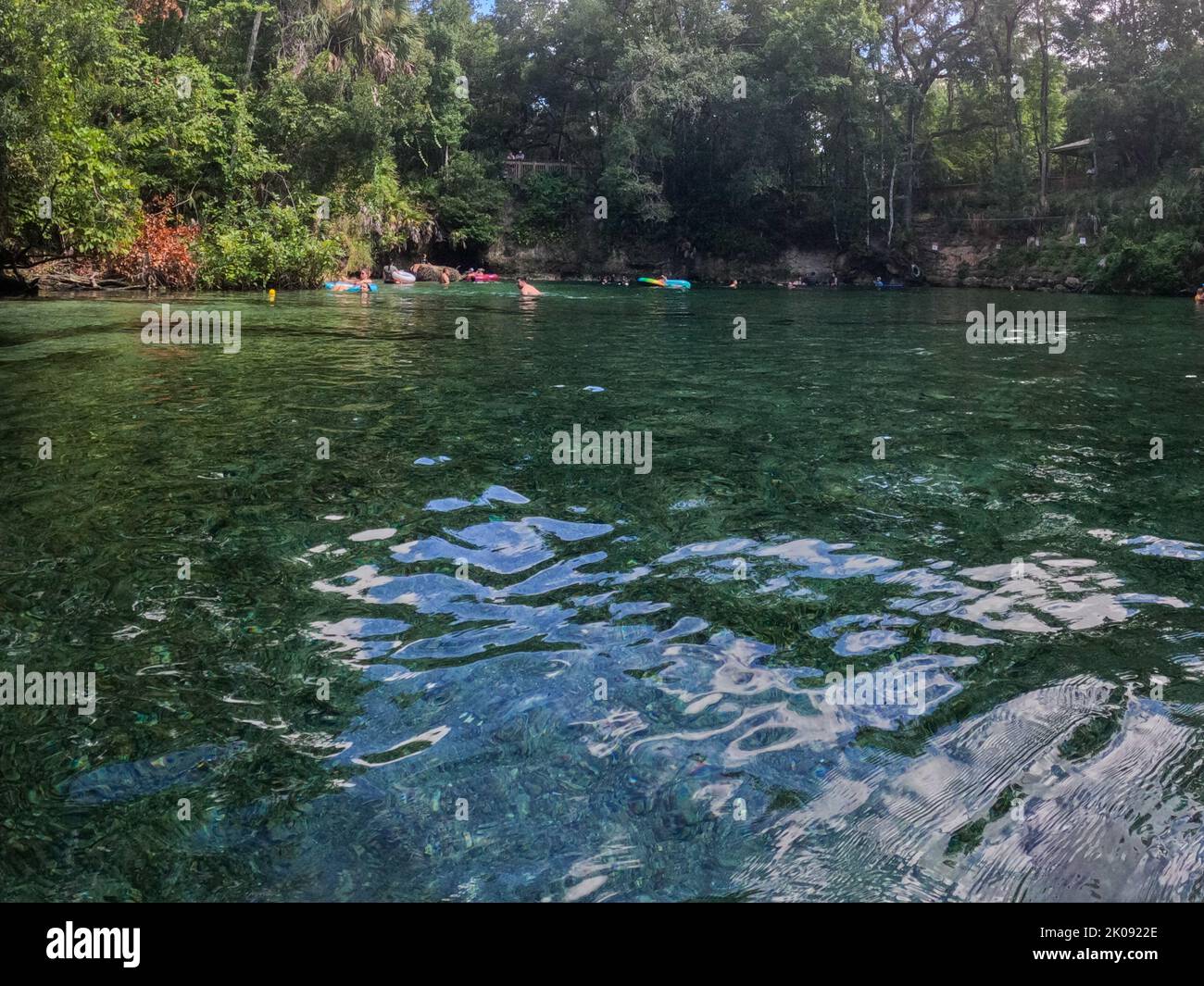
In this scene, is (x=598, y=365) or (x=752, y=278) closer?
(x=598, y=365)

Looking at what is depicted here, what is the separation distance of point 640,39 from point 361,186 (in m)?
18.8

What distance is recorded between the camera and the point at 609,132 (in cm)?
4566

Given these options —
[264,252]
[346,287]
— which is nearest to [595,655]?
[264,252]

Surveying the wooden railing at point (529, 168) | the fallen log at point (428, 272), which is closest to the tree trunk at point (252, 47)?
the fallen log at point (428, 272)

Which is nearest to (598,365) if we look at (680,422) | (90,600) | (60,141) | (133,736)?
(680,422)

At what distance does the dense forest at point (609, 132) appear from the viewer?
2519 centimetres

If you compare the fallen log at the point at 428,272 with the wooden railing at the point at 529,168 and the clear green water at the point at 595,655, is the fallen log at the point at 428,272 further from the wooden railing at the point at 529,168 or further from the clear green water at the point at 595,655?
the clear green water at the point at 595,655

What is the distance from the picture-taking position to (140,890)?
2512 millimetres

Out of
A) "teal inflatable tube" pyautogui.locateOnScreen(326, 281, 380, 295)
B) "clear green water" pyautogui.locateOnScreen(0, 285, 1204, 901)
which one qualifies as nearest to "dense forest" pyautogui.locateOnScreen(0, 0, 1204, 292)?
"teal inflatable tube" pyautogui.locateOnScreen(326, 281, 380, 295)

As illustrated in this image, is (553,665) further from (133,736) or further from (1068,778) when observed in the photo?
(1068,778)

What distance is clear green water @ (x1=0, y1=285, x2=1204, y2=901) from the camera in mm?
2689

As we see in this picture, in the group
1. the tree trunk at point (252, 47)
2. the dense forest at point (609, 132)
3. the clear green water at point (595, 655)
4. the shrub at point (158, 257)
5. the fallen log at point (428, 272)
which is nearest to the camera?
the clear green water at point (595, 655)

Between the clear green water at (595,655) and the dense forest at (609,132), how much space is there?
63.2 feet

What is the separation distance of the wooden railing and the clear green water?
42261mm
